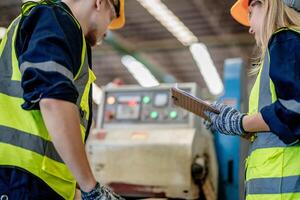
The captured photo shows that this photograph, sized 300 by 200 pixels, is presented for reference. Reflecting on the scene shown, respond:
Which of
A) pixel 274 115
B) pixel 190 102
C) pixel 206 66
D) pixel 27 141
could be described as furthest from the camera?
pixel 206 66

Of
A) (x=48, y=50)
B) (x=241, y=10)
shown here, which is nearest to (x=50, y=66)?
(x=48, y=50)

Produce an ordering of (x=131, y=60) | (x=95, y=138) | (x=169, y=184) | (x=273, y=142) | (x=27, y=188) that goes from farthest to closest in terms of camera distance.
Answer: (x=131, y=60) < (x=95, y=138) < (x=169, y=184) < (x=273, y=142) < (x=27, y=188)

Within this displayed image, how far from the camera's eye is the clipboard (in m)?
1.60

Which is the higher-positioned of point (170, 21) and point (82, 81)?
point (82, 81)

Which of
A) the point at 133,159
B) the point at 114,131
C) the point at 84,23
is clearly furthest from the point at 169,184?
the point at 84,23

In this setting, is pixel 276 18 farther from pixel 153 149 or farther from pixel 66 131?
pixel 153 149

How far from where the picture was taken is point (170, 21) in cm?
678

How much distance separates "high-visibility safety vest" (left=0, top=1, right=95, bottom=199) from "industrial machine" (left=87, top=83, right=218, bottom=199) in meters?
1.38

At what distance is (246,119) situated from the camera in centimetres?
143

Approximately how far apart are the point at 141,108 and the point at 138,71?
241 inches

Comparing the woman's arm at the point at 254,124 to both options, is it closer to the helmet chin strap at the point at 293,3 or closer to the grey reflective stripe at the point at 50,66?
the helmet chin strap at the point at 293,3

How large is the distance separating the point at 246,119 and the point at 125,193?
1.49 meters

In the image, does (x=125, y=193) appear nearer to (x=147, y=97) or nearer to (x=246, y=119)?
(x=147, y=97)

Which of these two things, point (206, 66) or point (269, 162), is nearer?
point (269, 162)
